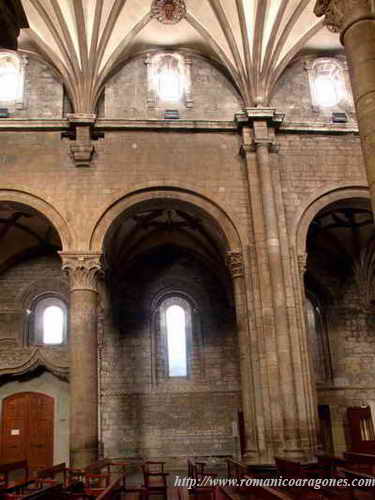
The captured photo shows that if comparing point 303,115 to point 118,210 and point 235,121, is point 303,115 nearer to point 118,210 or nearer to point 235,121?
point 235,121

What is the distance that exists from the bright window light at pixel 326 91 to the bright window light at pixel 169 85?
14.0ft

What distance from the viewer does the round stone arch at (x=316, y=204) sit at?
1427 centimetres

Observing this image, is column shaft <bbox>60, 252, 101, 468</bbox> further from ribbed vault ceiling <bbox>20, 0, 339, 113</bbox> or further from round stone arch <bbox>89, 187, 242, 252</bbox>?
ribbed vault ceiling <bbox>20, 0, 339, 113</bbox>

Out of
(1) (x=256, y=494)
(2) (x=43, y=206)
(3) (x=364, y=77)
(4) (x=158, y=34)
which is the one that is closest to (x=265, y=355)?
(1) (x=256, y=494)

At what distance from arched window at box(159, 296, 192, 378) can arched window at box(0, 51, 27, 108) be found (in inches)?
353

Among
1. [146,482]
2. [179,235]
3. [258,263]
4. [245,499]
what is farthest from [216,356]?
[245,499]

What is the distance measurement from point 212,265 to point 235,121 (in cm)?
683

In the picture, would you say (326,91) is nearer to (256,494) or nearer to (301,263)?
(301,263)

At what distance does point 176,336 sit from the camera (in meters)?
20.0

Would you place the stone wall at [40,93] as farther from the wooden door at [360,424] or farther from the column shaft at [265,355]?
the wooden door at [360,424]

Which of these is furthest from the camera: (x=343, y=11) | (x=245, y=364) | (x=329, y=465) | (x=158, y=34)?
(x=158, y=34)

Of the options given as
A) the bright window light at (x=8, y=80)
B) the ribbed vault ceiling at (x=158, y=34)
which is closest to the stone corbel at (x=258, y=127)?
the ribbed vault ceiling at (x=158, y=34)

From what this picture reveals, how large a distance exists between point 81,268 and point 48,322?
6821mm

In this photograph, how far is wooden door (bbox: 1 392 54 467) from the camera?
17.5 metres
